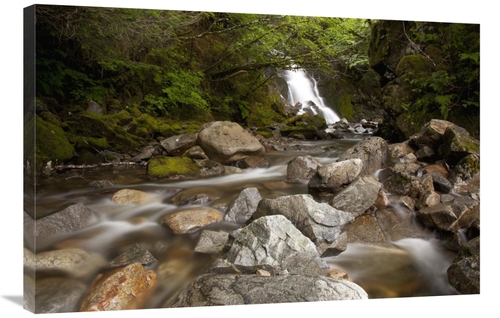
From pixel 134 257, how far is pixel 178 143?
1440 mm

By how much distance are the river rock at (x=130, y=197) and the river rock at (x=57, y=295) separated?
2.97 ft

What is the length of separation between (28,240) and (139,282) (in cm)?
92

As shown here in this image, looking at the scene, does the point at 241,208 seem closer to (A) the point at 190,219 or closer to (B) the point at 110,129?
(A) the point at 190,219

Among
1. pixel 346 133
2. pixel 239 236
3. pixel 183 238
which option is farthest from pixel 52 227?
pixel 346 133

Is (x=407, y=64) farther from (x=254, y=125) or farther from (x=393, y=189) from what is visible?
(x=254, y=125)

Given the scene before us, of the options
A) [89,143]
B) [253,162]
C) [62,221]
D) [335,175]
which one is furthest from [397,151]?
[62,221]

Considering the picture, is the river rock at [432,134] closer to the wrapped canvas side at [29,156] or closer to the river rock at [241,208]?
the river rock at [241,208]

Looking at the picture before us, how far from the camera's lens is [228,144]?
4.85 meters

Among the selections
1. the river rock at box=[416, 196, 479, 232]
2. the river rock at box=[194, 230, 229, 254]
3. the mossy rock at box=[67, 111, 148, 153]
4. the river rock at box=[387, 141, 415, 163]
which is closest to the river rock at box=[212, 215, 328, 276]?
the river rock at box=[194, 230, 229, 254]

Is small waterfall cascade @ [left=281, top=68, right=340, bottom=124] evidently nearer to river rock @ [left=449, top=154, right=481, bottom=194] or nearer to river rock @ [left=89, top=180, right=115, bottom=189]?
river rock @ [left=449, top=154, right=481, bottom=194]

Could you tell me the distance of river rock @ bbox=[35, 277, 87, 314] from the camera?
296 centimetres

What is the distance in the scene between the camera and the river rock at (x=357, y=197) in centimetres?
433

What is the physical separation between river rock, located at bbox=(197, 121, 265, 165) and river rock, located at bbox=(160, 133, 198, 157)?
20 centimetres

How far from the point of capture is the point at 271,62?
472 cm
